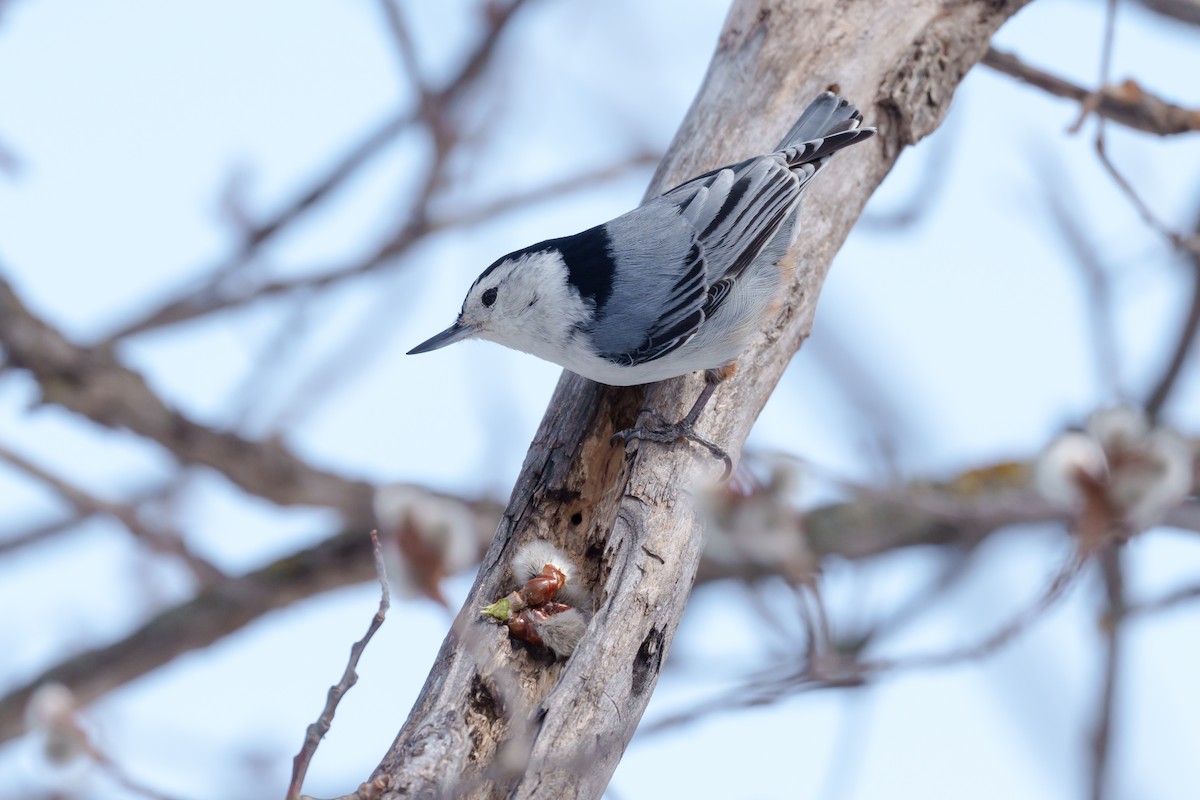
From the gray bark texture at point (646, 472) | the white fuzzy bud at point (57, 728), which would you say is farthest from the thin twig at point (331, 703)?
the white fuzzy bud at point (57, 728)

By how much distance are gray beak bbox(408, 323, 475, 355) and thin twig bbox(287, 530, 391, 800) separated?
110 centimetres

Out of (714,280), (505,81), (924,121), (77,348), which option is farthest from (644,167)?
(77,348)

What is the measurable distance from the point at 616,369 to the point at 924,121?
93cm

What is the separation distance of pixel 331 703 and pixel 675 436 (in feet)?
3.31

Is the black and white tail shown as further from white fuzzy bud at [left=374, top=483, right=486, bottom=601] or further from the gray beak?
white fuzzy bud at [left=374, top=483, right=486, bottom=601]

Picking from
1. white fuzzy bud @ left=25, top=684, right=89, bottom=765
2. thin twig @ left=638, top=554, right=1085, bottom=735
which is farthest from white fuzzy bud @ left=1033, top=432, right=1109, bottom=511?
white fuzzy bud @ left=25, top=684, right=89, bottom=765

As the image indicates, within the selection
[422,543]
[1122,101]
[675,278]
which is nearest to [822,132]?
[675,278]

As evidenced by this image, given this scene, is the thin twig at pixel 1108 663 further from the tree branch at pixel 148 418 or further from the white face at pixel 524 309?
the tree branch at pixel 148 418

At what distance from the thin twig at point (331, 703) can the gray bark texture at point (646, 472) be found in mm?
235

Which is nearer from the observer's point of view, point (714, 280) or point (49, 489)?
point (714, 280)

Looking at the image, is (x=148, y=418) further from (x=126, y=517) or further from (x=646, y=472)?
(x=646, y=472)

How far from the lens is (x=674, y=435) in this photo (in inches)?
78.4

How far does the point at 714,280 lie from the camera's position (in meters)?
2.09

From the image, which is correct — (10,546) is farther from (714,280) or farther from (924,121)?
(924,121)
